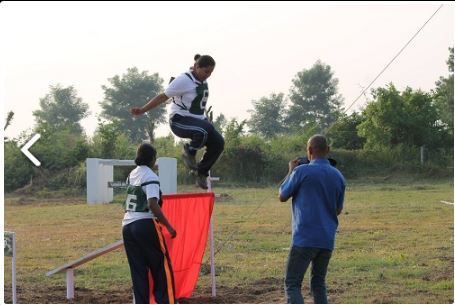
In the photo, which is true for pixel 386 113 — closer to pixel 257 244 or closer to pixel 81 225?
pixel 81 225

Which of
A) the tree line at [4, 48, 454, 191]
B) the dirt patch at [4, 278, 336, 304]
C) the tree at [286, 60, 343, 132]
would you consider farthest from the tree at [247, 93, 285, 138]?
the dirt patch at [4, 278, 336, 304]

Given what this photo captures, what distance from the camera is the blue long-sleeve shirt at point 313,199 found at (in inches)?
308

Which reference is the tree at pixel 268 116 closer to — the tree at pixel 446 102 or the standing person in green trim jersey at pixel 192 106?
the tree at pixel 446 102

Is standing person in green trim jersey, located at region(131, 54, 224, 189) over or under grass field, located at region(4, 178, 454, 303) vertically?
over

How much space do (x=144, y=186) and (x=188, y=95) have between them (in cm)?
108

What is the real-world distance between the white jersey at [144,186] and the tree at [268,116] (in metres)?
39.6

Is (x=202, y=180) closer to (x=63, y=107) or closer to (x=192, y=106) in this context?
(x=192, y=106)

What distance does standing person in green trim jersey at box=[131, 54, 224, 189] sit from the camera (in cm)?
891

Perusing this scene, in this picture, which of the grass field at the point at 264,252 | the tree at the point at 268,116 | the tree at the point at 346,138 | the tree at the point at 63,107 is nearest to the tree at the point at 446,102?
the tree at the point at 346,138

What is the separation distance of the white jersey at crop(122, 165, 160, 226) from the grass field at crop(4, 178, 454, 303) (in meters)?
2.38

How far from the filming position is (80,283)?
40.3ft

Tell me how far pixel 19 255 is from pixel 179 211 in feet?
19.6

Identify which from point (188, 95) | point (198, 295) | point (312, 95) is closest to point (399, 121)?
point (312, 95)

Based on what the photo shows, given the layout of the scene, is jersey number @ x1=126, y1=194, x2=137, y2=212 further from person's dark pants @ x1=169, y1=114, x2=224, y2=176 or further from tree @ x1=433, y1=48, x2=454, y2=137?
tree @ x1=433, y1=48, x2=454, y2=137
